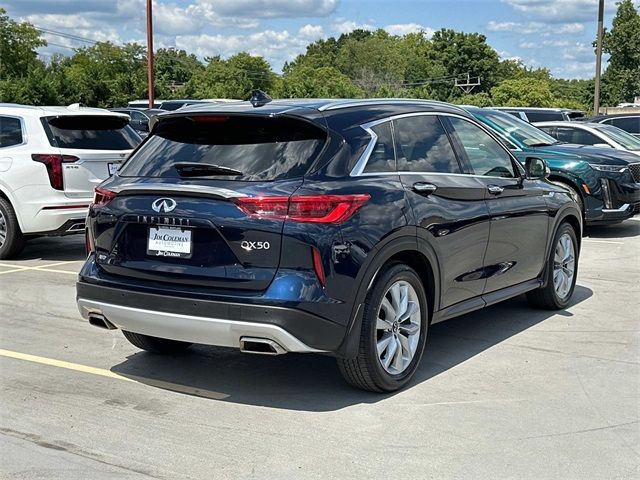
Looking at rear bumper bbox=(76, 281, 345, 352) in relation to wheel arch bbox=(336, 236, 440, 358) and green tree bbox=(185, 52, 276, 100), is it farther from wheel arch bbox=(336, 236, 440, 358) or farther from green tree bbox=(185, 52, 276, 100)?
green tree bbox=(185, 52, 276, 100)

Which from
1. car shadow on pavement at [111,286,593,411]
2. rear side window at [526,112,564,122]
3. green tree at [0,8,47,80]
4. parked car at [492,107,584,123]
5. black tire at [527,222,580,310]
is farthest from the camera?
green tree at [0,8,47,80]

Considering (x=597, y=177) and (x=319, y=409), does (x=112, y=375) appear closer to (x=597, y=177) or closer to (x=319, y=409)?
(x=319, y=409)

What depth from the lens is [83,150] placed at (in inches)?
374

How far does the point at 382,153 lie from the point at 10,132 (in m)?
6.30

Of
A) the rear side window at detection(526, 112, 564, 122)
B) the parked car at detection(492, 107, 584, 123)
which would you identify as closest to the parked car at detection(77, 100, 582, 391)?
the parked car at detection(492, 107, 584, 123)

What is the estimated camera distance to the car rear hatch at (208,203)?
4.44m

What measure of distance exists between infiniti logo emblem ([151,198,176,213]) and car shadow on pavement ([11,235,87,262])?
5.66 metres

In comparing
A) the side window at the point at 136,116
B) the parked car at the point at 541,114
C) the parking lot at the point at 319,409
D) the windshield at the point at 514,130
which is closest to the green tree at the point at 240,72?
the side window at the point at 136,116

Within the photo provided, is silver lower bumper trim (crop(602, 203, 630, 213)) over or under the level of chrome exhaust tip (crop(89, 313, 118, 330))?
over

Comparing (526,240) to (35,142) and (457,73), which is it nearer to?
(35,142)

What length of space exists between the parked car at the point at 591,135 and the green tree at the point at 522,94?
248ft

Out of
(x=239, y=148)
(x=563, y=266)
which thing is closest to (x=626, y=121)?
(x=563, y=266)

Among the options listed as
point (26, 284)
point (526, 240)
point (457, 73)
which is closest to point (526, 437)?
point (526, 240)

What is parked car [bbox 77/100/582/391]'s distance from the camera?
14.5ft
